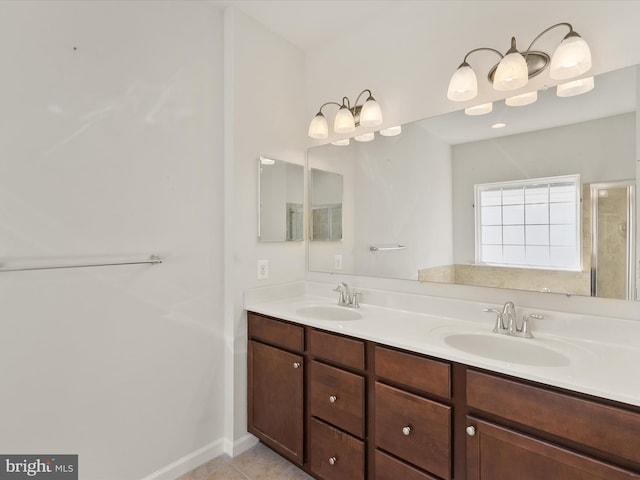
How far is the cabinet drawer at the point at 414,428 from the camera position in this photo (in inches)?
47.9

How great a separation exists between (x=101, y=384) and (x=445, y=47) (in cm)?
235

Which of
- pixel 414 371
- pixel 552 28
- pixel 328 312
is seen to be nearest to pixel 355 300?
pixel 328 312

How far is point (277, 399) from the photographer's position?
6.01 feet

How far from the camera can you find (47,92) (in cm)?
138

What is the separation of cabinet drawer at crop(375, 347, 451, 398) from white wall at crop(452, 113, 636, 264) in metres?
0.64

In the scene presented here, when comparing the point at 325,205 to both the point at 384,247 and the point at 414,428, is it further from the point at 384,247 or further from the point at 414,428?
the point at 414,428

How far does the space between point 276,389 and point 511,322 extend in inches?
48.3

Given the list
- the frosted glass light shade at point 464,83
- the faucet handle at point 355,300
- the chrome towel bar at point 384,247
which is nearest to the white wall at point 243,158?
the faucet handle at point 355,300

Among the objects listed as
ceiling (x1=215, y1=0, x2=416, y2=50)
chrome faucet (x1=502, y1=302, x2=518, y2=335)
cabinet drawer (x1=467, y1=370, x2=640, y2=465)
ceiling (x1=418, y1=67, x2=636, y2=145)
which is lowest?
cabinet drawer (x1=467, y1=370, x2=640, y2=465)

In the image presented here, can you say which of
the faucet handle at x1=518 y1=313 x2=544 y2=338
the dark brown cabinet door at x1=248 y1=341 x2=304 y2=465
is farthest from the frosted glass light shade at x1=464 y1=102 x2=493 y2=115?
the dark brown cabinet door at x1=248 y1=341 x2=304 y2=465

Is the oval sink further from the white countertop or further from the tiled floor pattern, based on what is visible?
the tiled floor pattern

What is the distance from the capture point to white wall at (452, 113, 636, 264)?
1.31 meters

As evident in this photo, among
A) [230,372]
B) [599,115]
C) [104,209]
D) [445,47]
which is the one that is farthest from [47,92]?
[599,115]

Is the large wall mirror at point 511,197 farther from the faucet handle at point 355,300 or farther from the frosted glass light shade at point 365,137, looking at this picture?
the faucet handle at point 355,300
